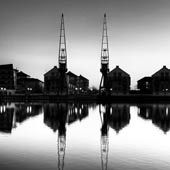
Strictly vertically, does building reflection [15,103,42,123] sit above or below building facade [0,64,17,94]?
below

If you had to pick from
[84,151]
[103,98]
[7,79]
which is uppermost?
[7,79]

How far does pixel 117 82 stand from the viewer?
7662cm

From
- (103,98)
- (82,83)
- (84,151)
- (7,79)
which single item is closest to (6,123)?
(84,151)

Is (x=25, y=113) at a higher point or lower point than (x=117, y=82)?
lower

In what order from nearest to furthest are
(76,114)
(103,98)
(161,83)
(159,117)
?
(159,117)
(76,114)
(103,98)
(161,83)

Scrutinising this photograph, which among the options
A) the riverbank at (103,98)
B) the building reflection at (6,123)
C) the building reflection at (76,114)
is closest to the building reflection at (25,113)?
the building reflection at (6,123)

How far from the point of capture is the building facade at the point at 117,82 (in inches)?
3009

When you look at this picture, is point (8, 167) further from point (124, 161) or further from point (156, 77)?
point (156, 77)

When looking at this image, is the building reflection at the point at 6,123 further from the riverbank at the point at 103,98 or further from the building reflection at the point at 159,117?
the riverbank at the point at 103,98

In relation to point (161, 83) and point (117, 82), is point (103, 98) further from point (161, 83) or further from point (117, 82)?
point (161, 83)

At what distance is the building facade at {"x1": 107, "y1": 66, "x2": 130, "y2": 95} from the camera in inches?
3009

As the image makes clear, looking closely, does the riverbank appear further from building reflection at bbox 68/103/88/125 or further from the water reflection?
the water reflection

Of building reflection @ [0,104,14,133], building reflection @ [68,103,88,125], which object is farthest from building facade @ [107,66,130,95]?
building reflection @ [0,104,14,133]

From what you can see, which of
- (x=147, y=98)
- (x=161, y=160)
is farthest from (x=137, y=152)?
(x=147, y=98)
